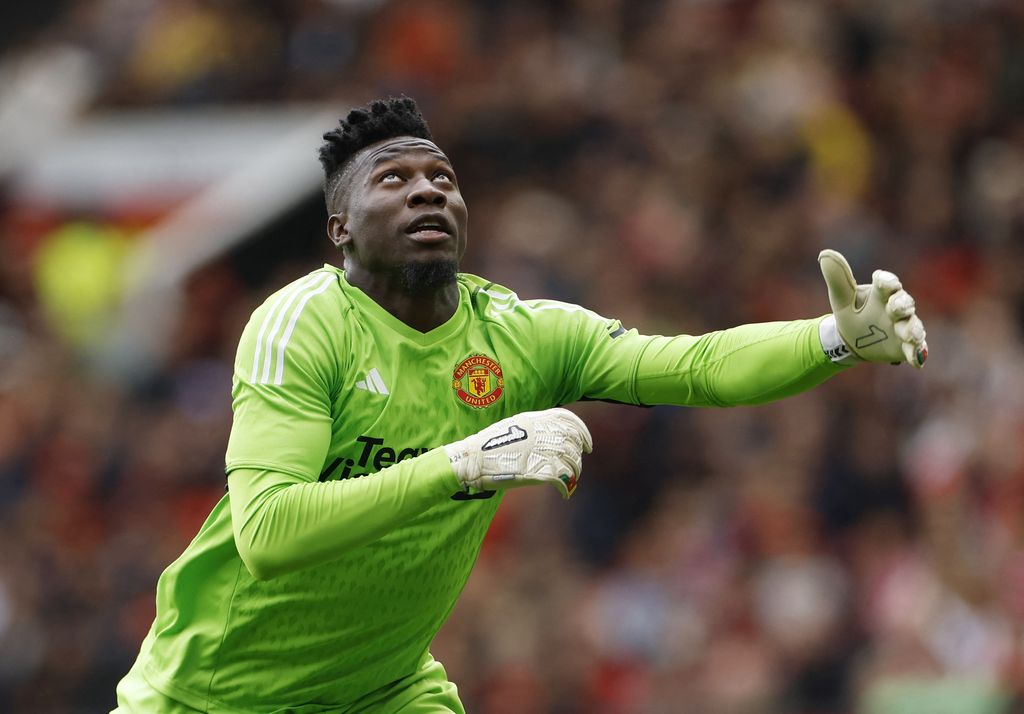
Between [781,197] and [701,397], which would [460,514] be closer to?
[701,397]

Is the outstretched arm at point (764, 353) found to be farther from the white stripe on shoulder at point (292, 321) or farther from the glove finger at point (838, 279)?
the white stripe on shoulder at point (292, 321)

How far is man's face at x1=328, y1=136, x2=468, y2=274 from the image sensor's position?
5.53 m

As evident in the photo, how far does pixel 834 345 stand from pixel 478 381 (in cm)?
117

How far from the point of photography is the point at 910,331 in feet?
16.1

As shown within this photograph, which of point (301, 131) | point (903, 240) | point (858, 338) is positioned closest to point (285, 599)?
point (858, 338)

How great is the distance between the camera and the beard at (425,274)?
5504mm

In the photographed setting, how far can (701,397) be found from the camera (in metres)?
5.52

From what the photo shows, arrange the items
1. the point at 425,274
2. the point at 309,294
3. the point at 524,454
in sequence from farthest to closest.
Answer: the point at 425,274 → the point at 309,294 → the point at 524,454

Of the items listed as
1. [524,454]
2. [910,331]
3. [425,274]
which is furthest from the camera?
[425,274]

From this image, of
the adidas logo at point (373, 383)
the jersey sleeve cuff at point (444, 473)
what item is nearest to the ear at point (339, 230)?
the adidas logo at point (373, 383)

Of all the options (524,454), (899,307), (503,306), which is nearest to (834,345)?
(899,307)

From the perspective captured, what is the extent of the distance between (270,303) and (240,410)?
404 millimetres

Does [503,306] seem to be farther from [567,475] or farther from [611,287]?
[611,287]

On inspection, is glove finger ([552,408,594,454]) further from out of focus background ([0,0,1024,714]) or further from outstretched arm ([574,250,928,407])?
out of focus background ([0,0,1024,714])
